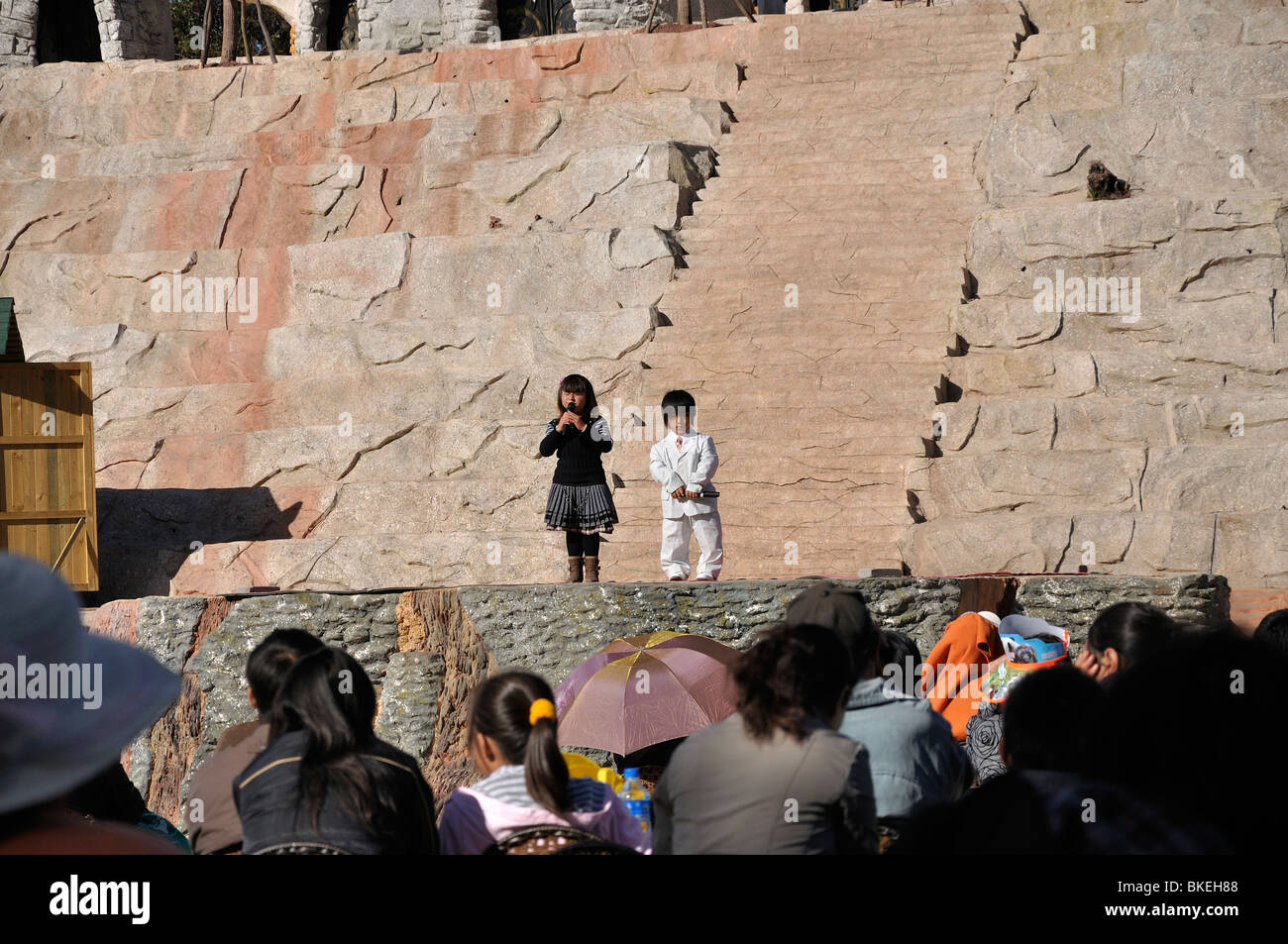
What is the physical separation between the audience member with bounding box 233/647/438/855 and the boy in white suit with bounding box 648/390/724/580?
19.7 ft

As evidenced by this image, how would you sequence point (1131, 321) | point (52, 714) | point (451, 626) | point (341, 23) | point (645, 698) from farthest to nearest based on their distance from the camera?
point (341, 23), point (1131, 321), point (451, 626), point (645, 698), point (52, 714)

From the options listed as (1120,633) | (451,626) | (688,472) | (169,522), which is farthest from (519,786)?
(169,522)

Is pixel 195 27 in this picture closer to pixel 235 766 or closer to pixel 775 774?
pixel 235 766

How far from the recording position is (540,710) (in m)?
3.74

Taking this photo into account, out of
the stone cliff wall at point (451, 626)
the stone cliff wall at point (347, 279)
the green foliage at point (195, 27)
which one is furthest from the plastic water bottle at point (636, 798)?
the green foliage at point (195, 27)

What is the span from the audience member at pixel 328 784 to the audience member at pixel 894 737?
3.69ft

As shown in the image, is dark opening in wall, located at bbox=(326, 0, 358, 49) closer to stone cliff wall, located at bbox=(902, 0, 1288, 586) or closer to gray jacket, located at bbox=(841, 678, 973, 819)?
stone cliff wall, located at bbox=(902, 0, 1288, 586)

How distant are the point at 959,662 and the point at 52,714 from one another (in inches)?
183

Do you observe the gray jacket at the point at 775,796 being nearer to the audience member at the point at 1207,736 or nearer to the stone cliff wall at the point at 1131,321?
the audience member at the point at 1207,736

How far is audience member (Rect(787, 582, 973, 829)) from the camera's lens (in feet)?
13.5

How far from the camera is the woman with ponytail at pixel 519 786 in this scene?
371cm
